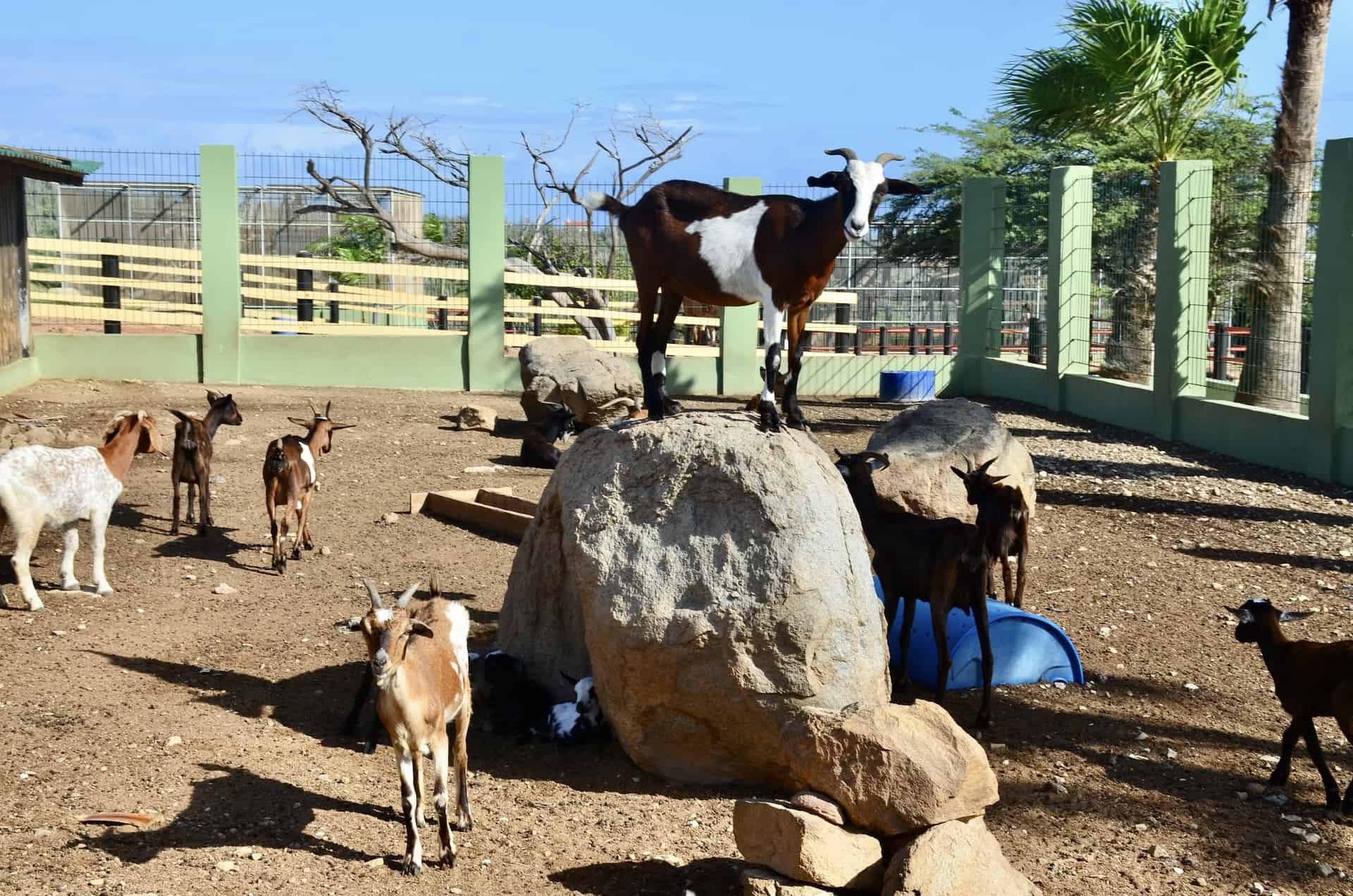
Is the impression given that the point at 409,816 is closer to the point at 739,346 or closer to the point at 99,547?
the point at 99,547

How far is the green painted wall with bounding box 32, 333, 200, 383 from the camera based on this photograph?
1791 centimetres

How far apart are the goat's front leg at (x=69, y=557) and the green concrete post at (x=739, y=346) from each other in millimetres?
11989

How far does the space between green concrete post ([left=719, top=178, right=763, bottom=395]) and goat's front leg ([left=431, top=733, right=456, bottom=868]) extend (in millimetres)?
14438

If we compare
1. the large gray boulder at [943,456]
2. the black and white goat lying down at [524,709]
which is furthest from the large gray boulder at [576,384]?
the black and white goat lying down at [524,709]

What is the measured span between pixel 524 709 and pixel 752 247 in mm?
2410

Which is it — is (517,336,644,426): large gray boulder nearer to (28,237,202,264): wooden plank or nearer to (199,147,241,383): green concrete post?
(199,147,241,383): green concrete post

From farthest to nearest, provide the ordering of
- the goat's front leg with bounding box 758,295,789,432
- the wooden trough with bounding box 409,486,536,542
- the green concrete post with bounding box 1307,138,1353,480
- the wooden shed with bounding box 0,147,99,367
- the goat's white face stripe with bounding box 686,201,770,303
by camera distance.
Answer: the wooden shed with bounding box 0,147,99,367 < the green concrete post with bounding box 1307,138,1353,480 < the wooden trough with bounding box 409,486,536,542 < the goat's white face stripe with bounding box 686,201,770,303 < the goat's front leg with bounding box 758,295,789,432

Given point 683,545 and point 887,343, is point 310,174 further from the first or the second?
point 683,545

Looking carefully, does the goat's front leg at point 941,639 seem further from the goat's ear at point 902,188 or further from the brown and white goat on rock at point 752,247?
the goat's ear at point 902,188

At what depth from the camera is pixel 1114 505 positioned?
11.7 metres

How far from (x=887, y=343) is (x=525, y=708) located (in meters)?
18.0

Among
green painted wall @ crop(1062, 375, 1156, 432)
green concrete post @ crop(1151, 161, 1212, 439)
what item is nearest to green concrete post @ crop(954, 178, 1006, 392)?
green painted wall @ crop(1062, 375, 1156, 432)

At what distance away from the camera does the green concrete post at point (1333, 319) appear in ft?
41.0

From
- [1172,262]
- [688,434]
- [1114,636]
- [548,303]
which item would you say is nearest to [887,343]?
[548,303]
